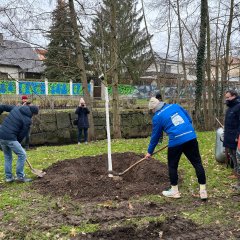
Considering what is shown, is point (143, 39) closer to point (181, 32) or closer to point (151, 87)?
point (151, 87)

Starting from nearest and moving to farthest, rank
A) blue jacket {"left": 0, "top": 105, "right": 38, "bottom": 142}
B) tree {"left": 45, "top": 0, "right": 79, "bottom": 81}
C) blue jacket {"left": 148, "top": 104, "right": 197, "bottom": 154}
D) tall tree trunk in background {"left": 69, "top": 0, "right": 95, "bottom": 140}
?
1. blue jacket {"left": 148, "top": 104, "right": 197, "bottom": 154}
2. blue jacket {"left": 0, "top": 105, "right": 38, "bottom": 142}
3. tall tree trunk in background {"left": 69, "top": 0, "right": 95, "bottom": 140}
4. tree {"left": 45, "top": 0, "right": 79, "bottom": 81}

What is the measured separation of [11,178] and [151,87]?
22.5 metres

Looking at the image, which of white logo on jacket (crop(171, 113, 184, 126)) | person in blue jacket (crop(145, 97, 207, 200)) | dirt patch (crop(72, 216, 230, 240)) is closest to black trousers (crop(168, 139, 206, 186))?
person in blue jacket (crop(145, 97, 207, 200))

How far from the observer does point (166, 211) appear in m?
5.39

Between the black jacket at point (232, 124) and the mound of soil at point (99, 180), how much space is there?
1.47 meters

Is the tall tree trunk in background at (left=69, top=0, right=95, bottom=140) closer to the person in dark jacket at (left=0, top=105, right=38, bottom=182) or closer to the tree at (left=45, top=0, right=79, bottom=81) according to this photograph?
the tree at (left=45, top=0, right=79, bottom=81)

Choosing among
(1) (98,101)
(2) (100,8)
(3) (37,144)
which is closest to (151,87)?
(1) (98,101)

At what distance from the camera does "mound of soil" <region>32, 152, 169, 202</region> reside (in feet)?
21.0

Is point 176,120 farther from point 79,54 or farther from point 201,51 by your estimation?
point 201,51

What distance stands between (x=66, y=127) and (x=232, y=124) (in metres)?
13.3

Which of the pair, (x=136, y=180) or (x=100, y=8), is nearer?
(x=136, y=180)

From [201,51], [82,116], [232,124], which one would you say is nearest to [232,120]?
[232,124]

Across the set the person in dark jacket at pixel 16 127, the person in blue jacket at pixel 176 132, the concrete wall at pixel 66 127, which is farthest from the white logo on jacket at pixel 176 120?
the concrete wall at pixel 66 127

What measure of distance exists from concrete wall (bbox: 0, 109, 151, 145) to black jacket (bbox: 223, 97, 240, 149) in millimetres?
11542
